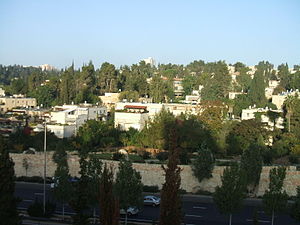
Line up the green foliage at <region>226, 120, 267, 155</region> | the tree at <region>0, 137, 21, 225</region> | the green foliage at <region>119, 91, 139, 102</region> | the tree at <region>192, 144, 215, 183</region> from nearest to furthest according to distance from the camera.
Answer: the tree at <region>0, 137, 21, 225</region>, the tree at <region>192, 144, 215, 183</region>, the green foliage at <region>226, 120, 267, 155</region>, the green foliage at <region>119, 91, 139, 102</region>

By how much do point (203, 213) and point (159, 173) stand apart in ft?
18.5

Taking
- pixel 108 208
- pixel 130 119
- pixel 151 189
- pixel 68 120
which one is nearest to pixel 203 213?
pixel 151 189

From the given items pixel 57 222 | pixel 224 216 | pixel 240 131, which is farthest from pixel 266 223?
pixel 240 131

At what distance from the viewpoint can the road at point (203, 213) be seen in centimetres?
2066

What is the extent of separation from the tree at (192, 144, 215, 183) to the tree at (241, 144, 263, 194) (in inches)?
83.7

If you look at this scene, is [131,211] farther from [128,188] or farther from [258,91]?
[258,91]

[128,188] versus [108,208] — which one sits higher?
[108,208]

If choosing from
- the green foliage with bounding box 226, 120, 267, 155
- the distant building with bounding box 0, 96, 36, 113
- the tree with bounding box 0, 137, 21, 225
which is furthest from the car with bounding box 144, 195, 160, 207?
the distant building with bounding box 0, 96, 36, 113

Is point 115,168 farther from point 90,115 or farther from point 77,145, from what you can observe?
point 90,115

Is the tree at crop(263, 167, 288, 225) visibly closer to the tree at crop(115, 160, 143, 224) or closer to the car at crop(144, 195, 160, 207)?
the tree at crop(115, 160, 143, 224)

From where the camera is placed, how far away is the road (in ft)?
67.8

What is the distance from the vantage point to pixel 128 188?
18.9m

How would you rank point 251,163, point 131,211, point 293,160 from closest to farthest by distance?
1. point 131,211
2. point 251,163
3. point 293,160

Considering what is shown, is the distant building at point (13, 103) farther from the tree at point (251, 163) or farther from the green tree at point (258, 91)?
the tree at point (251, 163)
